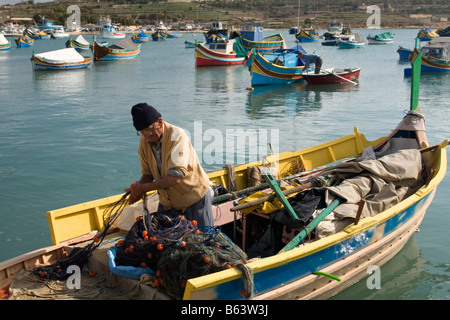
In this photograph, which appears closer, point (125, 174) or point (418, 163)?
point (418, 163)

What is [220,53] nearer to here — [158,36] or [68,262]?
[68,262]

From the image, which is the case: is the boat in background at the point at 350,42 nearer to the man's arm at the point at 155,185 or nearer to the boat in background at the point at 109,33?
the boat in background at the point at 109,33

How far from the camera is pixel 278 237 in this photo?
215 inches

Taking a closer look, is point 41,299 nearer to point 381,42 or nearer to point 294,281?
point 294,281

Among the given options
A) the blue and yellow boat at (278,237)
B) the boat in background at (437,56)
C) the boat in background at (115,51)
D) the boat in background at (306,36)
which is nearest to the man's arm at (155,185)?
the blue and yellow boat at (278,237)

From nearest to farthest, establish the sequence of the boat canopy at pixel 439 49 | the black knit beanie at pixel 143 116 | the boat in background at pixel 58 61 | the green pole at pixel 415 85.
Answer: the black knit beanie at pixel 143 116 → the green pole at pixel 415 85 → the boat canopy at pixel 439 49 → the boat in background at pixel 58 61

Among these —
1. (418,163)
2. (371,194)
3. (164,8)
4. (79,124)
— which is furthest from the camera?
(164,8)

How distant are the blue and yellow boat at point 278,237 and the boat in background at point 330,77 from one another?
17.8m

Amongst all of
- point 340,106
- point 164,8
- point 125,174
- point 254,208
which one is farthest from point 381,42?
point 164,8

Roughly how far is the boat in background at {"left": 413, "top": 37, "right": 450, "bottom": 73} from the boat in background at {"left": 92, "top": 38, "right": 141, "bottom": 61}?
2597 centimetres

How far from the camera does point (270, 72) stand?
25609mm

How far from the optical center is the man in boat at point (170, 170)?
401 cm

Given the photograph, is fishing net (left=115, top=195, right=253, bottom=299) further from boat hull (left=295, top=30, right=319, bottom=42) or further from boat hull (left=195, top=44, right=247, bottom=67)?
boat hull (left=295, top=30, right=319, bottom=42)

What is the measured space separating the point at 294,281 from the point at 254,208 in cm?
115
